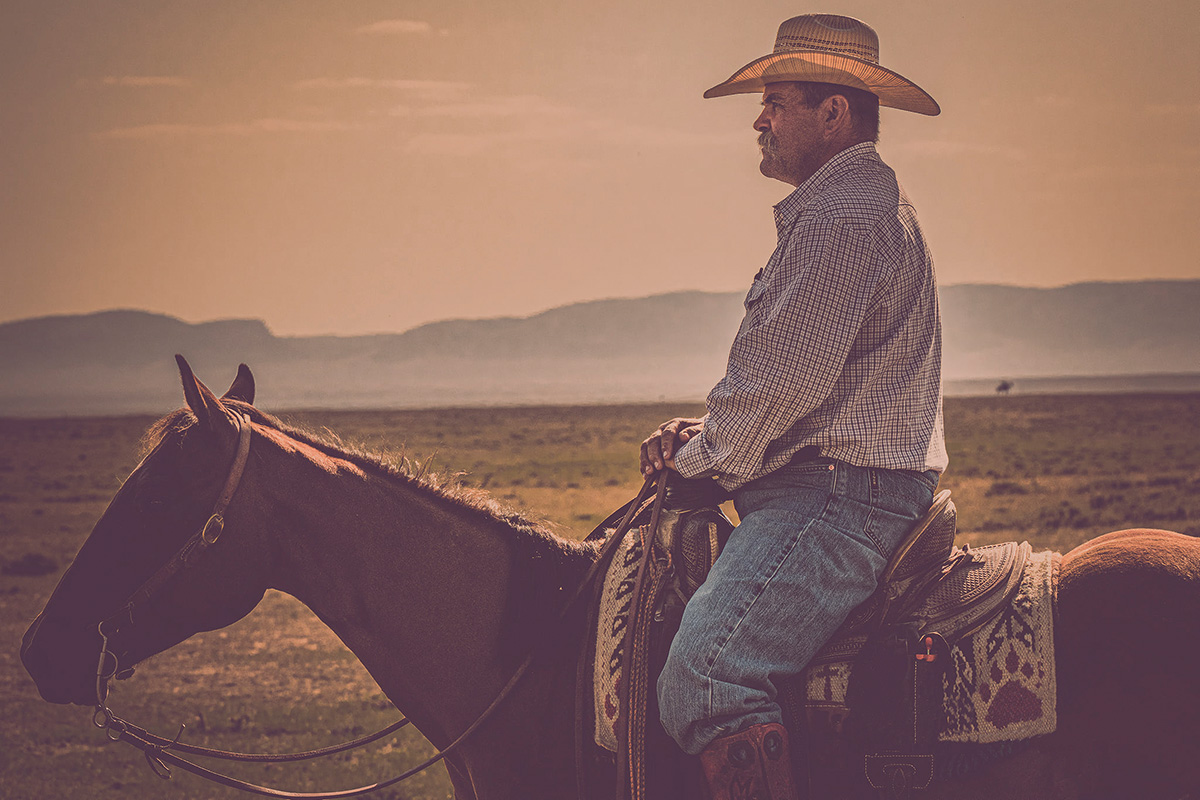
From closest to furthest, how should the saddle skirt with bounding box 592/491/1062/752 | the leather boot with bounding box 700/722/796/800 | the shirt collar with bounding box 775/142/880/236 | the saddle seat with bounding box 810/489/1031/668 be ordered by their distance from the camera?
the leather boot with bounding box 700/722/796/800 < the saddle skirt with bounding box 592/491/1062/752 < the saddle seat with bounding box 810/489/1031/668 < the shirt collar with bounding box 775/142/880/236

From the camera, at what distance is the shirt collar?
3238 mm

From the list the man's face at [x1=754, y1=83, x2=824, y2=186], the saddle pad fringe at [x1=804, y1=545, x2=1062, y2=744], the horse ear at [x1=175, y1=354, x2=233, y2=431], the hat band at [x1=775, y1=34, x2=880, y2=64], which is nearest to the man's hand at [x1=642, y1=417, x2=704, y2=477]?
the saddle pad fringe at [x1=804, y1=545, x2=1062, y2=744]

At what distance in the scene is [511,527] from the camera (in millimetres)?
3617

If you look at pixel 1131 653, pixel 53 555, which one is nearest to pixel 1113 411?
pixel 53 555

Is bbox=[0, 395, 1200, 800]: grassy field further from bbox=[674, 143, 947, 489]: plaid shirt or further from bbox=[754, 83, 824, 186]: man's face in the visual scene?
bbox=[754, 83, 824, 186]: man's face

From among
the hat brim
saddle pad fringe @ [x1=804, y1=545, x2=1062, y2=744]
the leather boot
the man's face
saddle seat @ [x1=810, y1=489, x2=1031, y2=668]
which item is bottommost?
the leather boot

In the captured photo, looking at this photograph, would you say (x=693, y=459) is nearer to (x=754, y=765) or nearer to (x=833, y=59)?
(x=754, y=765)

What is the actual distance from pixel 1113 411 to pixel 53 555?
87.2 m

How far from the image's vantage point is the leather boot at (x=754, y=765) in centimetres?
287

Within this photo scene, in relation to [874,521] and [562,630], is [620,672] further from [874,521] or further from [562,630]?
[874,521]

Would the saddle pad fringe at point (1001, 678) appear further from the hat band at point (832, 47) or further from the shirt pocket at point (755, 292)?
the hat band at point (832, 47)

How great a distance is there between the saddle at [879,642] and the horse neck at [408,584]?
0.43 metres

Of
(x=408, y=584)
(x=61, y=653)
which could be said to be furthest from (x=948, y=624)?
(x=61, y=653)

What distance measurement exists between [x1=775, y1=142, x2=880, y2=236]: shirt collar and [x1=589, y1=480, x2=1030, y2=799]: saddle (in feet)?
3.60
